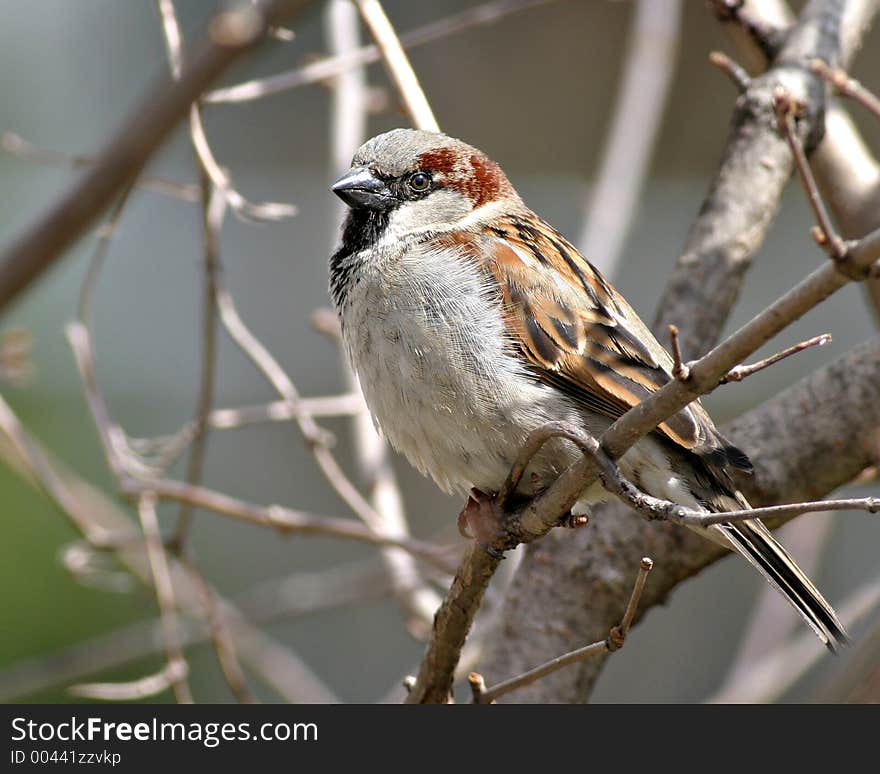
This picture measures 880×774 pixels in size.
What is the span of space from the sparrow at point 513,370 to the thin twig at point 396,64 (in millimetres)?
444

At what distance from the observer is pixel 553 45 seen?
7.42 m

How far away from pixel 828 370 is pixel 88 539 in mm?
1887

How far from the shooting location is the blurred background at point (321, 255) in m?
6.91

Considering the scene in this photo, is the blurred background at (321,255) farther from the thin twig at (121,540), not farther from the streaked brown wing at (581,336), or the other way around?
the streaked brown wing at (581,336)

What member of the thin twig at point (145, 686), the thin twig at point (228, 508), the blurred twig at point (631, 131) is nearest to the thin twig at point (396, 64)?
Result: the blurred twig at point (631, 131)

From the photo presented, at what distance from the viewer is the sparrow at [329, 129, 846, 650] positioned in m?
2.41

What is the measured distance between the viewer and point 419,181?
9.47 ft

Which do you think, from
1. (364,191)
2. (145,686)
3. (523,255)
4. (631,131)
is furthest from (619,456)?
(631,131)

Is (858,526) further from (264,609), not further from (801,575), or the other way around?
(801,575)

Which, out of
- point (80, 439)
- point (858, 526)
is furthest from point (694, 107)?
point (80, 439)

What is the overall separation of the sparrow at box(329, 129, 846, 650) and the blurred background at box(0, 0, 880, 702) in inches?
146

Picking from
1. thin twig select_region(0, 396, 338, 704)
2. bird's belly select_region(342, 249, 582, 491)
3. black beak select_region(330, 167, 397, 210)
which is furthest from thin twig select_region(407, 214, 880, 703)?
thin twig select_region(0, 396, 338, 704)

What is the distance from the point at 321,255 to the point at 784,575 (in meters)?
5.05

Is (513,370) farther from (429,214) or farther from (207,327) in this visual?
(207,327)
